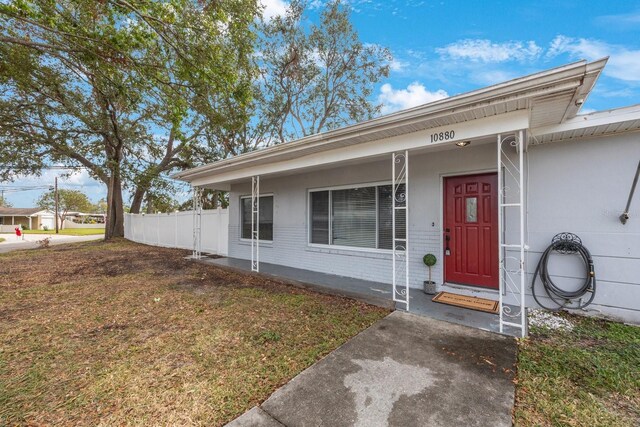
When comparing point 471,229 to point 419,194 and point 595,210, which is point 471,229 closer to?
point 419,194

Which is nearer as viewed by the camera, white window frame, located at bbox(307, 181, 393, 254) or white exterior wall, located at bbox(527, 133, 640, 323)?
white exterior wall, located at bbox(527, 133, 640, 323)

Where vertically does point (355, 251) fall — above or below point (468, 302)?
above

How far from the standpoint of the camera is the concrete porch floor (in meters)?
3.71

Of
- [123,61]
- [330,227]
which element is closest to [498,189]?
[330,227]

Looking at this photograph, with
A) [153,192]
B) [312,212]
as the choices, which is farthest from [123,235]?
[312,212]

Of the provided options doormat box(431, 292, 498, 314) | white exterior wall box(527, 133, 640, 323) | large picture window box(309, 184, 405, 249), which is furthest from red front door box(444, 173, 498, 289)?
large picture window box(309, 184, 405, 249)

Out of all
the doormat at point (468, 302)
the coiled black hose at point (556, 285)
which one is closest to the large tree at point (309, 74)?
the doormat at point (468, 302)

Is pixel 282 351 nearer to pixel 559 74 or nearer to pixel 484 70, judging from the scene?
pixel 559 74

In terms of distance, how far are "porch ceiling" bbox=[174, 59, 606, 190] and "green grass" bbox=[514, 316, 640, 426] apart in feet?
8.21

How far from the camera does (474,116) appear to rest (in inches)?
133

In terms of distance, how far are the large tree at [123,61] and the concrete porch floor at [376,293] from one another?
4.17 meters

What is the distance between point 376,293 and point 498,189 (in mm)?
2455

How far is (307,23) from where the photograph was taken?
1257 cm

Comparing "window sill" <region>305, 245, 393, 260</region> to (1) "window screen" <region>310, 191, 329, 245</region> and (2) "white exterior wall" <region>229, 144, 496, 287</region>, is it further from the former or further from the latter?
(1) "window screen" <region>310, 191, 329, 245</region>
